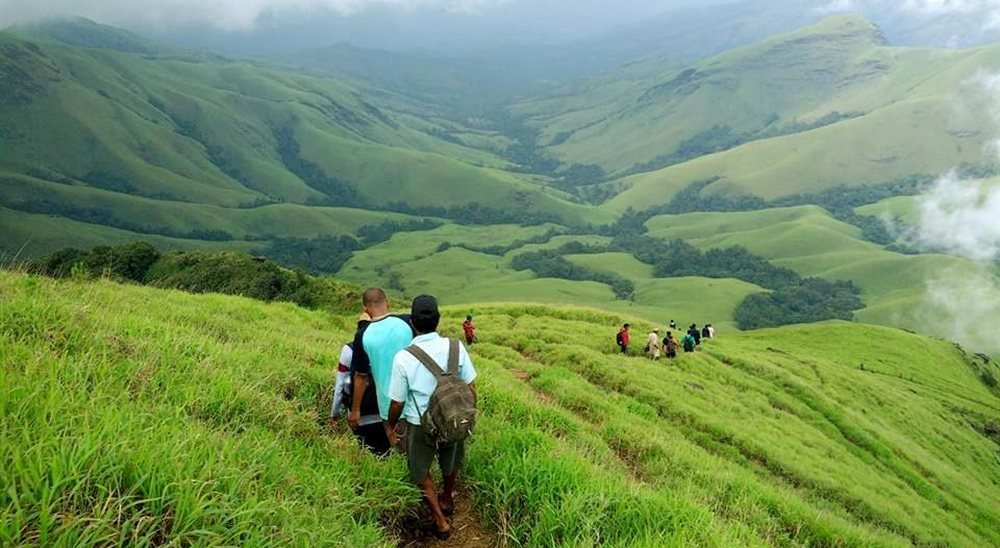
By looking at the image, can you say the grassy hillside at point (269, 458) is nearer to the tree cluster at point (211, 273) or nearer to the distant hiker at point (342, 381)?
the distant hiker at point (342, 381)

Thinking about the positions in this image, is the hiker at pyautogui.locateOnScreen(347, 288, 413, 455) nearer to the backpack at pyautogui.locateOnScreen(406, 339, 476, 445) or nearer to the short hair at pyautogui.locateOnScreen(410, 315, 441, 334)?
the short hair at pyautogui.locateOnScreen(410, 315, 441, 334)

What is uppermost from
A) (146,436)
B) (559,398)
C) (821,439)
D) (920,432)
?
(146,436)

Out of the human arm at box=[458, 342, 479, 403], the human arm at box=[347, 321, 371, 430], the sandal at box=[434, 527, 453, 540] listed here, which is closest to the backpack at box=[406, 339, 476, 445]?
the human arm at box=[458, 342, 479, 403]

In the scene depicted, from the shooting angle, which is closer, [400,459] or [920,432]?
[400,459]

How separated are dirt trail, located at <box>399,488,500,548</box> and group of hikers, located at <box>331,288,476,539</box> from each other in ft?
0.40

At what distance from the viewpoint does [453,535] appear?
749 centimetres

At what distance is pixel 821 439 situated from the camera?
29797 millimetres

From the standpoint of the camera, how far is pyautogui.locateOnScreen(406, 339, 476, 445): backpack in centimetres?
699

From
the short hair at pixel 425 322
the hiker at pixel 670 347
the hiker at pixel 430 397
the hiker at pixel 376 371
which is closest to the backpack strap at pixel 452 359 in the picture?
the hiker at pixel 430 397

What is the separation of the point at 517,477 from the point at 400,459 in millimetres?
1597

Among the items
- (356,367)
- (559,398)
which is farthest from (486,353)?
(356,367)

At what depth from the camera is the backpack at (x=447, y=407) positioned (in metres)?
6.99

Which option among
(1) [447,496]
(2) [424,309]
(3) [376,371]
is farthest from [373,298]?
(1) [447,496]

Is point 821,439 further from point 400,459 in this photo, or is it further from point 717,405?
point 400,459
